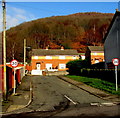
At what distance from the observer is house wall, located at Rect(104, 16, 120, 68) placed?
26.0 m

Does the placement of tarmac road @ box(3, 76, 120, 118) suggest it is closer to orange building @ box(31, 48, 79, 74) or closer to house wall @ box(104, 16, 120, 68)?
house wall @ box(104, 16, 120, 68)

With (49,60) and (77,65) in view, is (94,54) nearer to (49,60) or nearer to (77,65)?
(49,60)

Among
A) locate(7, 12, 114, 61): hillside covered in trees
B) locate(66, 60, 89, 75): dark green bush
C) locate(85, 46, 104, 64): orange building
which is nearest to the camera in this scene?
locate(66, 60, 89, 75): dark green bush

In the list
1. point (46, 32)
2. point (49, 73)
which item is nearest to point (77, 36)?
point (46, 32)

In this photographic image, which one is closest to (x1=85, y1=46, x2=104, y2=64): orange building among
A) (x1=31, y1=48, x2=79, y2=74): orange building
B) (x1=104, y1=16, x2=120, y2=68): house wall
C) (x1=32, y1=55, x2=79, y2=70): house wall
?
(x1=31, y1=48, x2=79, y2=74): orange building

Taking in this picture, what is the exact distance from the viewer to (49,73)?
152ft

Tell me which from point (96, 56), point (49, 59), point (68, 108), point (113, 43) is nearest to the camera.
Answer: point (68, 108)

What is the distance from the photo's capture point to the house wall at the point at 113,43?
26.0 meters

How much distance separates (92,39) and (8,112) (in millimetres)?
111792

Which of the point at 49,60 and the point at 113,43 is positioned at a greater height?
the point at 113,43

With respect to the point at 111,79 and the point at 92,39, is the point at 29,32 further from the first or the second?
the point at 111,79

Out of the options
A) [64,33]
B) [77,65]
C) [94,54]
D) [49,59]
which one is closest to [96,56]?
[94,54]

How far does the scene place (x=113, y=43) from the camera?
27.6m

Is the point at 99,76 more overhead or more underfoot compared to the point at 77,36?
more underfoot
